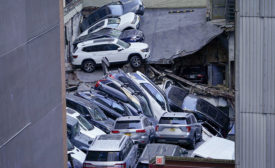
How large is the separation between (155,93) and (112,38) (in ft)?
19.0

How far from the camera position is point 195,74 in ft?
109

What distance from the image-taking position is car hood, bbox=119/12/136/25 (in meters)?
35.1

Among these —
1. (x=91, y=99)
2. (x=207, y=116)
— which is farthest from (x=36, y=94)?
(x=207, y=116)

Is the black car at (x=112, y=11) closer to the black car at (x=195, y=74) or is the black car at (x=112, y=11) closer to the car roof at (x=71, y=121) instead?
the black car at (x=195, y=74)

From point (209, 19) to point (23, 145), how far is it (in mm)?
24326

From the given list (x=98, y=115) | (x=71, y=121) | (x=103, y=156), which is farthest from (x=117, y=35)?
(x=103, y=156)

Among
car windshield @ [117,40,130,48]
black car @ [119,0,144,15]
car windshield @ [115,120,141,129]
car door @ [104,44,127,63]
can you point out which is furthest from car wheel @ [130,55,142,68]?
car windshield @ [115,120,141,129]

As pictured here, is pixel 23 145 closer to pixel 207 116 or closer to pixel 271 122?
pixel 271 122

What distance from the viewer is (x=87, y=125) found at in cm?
2239

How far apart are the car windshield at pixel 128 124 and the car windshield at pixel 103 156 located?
3679 mm

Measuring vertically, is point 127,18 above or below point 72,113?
above

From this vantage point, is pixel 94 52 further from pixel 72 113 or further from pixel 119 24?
pixel 72 113

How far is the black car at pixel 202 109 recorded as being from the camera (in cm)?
2683

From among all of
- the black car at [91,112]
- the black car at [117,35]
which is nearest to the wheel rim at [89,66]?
the black car at [117,35]
